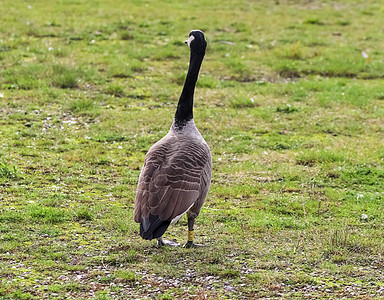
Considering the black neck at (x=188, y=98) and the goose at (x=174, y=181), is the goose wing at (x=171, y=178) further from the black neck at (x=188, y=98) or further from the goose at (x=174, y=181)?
the black neck at (x=188, y=98)

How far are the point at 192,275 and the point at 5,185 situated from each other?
4501 millimetres

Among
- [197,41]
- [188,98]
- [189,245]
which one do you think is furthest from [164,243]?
[197,41]

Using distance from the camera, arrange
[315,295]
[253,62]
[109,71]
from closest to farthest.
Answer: [315,295], [109,71], [253,62]

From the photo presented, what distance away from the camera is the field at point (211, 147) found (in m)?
7.71

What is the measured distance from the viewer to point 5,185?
10641 millimetres

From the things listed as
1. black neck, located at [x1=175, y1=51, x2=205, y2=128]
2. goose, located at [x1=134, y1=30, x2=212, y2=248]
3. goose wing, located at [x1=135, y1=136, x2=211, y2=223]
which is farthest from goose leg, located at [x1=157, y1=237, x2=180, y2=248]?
black neck, located at [x1=175, y1=51, x2=205, y2=128]

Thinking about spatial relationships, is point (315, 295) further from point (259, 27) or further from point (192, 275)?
point (259, 27)

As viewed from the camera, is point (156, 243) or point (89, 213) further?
point (89, 213)

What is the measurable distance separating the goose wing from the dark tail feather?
57 millimetres

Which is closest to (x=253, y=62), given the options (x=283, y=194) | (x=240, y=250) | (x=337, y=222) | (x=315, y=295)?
(x=283, y=194)

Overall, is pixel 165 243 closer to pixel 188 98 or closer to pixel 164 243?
pixel 164 243

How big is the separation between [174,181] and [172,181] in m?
0.03

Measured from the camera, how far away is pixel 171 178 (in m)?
8.05

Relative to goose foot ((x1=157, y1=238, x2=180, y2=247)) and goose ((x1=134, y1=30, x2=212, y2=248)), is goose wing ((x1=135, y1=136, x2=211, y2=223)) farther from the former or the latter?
goose foot ((x1=157, y1=238, x2=180, y2=247))
